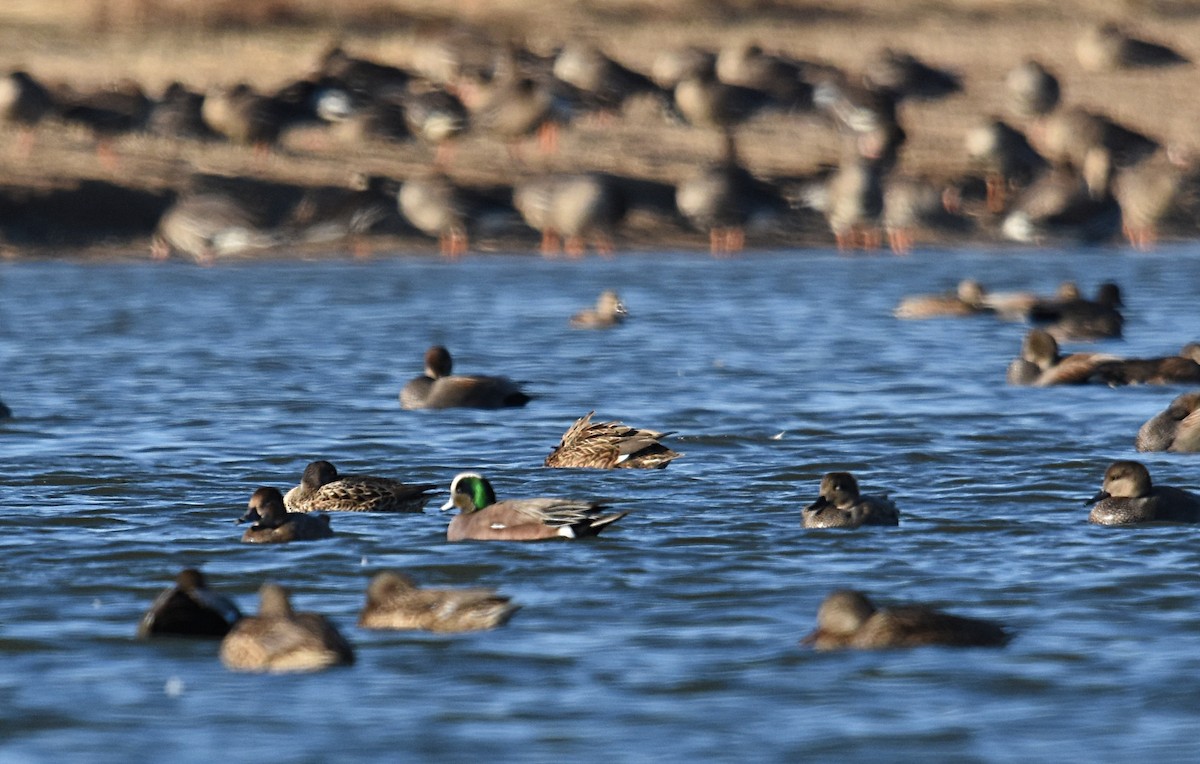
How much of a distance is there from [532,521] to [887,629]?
2.87m

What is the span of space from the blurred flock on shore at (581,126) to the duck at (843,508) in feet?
59.0

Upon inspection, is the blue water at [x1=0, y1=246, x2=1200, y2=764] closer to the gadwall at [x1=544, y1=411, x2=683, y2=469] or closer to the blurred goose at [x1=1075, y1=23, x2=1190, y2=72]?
the gadwall at [x1=544, y1=411, x2=683, y2=469]

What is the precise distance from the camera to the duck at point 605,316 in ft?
80.9

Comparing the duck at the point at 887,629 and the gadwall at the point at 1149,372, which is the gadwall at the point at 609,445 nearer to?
the duck at the point at 887,629

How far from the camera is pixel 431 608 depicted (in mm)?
10258

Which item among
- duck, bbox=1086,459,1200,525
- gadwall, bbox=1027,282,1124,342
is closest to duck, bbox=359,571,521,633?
duck, bbox=1086,459,1200,525

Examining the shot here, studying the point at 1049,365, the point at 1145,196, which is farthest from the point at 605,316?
the point at 1145,196

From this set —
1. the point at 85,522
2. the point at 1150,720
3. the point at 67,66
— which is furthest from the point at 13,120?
the point at 1150,720

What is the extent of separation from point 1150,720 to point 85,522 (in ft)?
22.0

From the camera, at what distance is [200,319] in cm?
2603

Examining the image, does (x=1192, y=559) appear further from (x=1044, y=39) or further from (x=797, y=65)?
(x=1044, y=39)

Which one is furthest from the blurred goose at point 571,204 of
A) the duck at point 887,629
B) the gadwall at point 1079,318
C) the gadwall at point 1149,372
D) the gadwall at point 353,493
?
the duck at point 887,629

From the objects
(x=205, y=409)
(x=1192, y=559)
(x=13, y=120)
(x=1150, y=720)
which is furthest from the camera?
(x=13, y=120)

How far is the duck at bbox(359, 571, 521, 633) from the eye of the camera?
1027 cm
